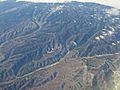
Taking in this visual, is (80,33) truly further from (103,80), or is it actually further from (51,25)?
(103,80)

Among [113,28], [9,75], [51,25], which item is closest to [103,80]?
[9,75]

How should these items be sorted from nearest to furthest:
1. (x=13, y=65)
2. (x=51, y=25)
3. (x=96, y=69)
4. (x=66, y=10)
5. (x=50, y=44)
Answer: (x=96, y=69), (x=13, y=65), (x=50, y=44), (x=51, y=25), (x=66, y=10)

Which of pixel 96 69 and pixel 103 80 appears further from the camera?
pixel 96 69

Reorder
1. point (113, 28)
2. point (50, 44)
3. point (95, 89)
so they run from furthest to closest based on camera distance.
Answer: point (113, 28) < point (50, 44) < point (95, 89)

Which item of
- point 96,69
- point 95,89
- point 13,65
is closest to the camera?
point 95,89

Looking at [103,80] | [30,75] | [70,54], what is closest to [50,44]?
[70,54]

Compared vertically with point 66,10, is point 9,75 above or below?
below

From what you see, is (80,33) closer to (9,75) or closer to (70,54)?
(70,54)
